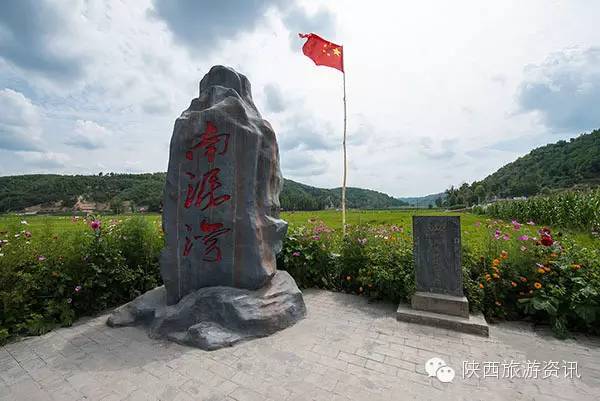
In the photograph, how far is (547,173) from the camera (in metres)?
74.2

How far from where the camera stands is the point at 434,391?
2773mm

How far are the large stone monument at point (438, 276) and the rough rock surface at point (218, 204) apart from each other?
96.2 inches

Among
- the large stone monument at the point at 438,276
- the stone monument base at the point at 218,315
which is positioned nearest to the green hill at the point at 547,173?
the large stone monument at the point at 438,276

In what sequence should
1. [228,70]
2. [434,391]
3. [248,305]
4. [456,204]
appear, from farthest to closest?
[456,204] < [228,70] < [248,305] < [434,391]

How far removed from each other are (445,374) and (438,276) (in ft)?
6.18

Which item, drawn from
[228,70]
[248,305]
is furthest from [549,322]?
[228,70]

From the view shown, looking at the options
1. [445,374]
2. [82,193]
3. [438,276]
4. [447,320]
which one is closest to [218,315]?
[445,374]

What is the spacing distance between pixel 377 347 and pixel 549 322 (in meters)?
2.69

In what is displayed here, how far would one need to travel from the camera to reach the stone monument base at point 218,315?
3.84 m

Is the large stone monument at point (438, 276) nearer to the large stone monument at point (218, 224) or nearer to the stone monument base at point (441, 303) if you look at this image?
the stone monument base at point (441, 303)

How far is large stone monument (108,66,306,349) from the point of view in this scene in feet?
14.5

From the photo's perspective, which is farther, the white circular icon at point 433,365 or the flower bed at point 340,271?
the flower bed at point 340,271

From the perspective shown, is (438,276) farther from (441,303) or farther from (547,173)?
(547,173)

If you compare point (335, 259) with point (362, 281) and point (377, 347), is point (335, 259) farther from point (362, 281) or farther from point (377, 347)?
point (377, 347)
